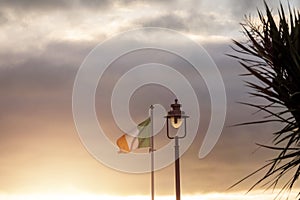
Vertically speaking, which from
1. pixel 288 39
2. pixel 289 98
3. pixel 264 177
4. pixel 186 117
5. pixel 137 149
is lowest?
pixel 264 177

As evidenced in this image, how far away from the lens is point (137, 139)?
3384 cm

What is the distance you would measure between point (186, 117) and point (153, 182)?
7.31m

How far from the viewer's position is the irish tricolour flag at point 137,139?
1324 inches

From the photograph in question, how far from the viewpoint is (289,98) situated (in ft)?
51.4

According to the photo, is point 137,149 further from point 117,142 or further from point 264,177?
point 264,177

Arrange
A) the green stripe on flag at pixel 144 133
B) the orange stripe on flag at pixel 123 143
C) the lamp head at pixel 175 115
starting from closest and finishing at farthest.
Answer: the lamp head at pixel 175 115 < the green stripe on flag at pixel 144 133 < the orange stripe on flag at pixel 123 143

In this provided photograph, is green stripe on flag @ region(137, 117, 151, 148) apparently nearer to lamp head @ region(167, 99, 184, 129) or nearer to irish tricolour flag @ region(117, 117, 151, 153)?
irish tricolour flag @ region(117, 117, 151, 153)

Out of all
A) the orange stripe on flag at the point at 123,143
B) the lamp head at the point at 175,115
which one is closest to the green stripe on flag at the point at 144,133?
the orange stripe on flag at the point at 123,143

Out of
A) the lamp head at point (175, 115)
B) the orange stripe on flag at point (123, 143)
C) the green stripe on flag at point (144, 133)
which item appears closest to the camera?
the lamp head at point (175, 115)

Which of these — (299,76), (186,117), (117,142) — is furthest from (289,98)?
(117,142)

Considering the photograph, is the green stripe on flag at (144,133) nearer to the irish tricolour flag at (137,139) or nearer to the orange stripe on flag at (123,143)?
the irish tricolour flag at (137,139)

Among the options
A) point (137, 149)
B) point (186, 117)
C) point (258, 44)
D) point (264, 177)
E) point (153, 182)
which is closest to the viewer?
point (264, 177)

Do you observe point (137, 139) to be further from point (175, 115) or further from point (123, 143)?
point (175, 115)

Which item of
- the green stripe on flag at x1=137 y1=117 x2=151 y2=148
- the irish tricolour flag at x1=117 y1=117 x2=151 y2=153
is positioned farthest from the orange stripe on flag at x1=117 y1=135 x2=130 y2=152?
the green stripe on flag at x1=137 y1=117 x2=151 y2=148
